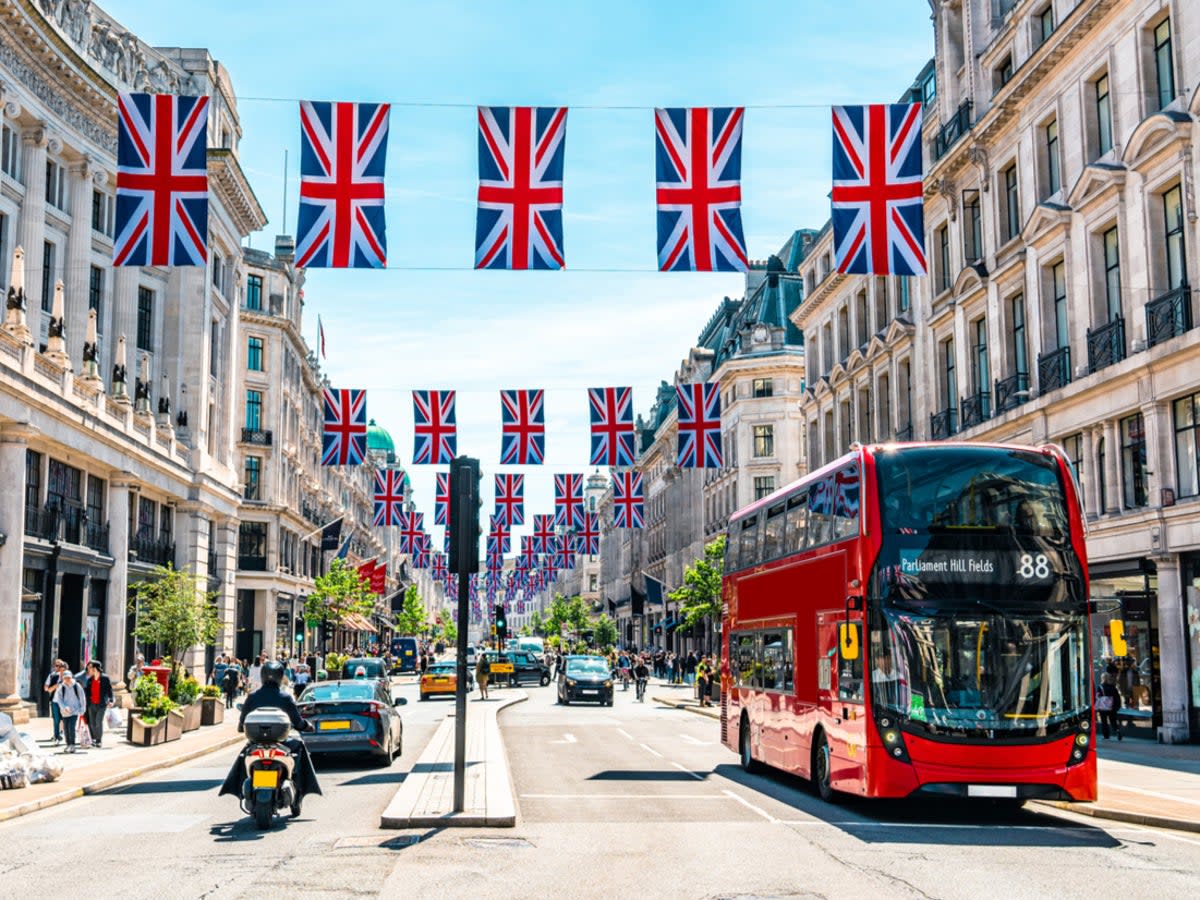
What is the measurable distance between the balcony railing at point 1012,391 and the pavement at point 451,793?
16.8 m

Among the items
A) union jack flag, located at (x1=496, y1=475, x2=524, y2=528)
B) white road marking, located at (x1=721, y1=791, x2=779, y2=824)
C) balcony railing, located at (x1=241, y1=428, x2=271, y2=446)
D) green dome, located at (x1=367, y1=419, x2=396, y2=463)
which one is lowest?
white road marking, located at (x1=721, y1=791, x2=779, y2=824)

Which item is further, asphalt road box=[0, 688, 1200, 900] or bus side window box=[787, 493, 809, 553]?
bus side window box=[787, 493, 809, 553]

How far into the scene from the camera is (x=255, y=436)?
75.1 meters

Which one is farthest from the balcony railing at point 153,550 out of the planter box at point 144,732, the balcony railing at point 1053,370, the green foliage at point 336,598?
the balcony railing at point 1053,370

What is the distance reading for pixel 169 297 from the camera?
51625mm

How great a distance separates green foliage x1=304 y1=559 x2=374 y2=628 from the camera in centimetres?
7650

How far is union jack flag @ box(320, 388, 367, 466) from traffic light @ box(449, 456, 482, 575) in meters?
29.3

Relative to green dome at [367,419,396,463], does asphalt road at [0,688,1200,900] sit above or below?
below

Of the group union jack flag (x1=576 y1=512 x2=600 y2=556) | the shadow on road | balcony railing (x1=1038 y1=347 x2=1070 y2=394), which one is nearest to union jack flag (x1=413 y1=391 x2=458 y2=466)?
balcony railing (x1=1038 y1=347 x2=1070 y2=394)

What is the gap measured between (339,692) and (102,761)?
4.50 m

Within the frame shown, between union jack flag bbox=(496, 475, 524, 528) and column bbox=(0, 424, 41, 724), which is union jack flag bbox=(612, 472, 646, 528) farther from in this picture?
column bbox=(0, 424, 41, 724)

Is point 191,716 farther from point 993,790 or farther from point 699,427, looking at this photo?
point 993,790

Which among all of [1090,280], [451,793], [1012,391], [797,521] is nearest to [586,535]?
[1012,391]

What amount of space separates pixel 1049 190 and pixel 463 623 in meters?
25.3
